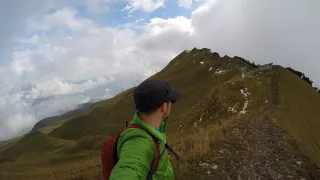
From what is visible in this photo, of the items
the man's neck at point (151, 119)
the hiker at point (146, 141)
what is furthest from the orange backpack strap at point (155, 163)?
the man's neck at point (151, 119)

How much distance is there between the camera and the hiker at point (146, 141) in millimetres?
2479

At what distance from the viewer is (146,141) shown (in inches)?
108

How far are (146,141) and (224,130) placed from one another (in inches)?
506

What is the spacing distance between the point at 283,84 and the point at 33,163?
46.9m

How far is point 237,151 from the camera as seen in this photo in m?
12.0

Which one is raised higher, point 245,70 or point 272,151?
point 245,70

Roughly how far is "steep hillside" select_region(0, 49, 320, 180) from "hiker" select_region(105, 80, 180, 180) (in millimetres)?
6541

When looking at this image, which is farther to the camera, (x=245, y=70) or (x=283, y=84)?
(x=245, y=70)

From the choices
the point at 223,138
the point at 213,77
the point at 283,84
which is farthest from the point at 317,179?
the point at 213,77

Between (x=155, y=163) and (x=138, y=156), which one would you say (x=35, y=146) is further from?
(x=138, y=156)

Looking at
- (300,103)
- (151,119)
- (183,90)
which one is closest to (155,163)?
(151,119)

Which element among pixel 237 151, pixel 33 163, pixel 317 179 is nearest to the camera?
pixel 317 179

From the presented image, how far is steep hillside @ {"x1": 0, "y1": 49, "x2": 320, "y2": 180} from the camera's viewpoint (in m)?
11.0

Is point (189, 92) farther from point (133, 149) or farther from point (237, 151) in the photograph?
point (133, 149)
